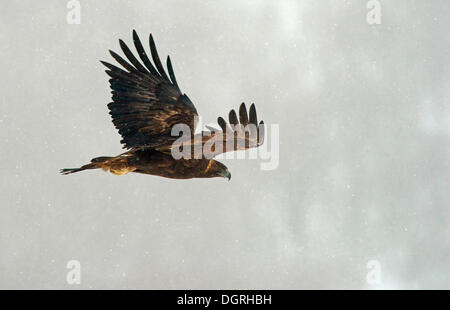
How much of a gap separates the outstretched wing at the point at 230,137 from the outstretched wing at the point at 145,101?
597mm

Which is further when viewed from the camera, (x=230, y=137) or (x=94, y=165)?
(x=94, y=165)

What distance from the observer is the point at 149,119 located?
42.2 feet

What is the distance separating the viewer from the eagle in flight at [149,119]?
41.9 ft

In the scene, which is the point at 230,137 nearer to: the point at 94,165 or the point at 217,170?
the point at 217,170

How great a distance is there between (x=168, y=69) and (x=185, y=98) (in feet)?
2.53

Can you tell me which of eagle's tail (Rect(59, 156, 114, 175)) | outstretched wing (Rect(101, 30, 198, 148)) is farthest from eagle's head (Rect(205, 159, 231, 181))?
eagle's tail (Rect(59, 156, 114, 175))

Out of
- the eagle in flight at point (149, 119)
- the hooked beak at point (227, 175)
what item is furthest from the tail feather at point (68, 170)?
the hooked beak at point (227, 175)

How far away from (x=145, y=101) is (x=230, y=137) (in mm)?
2302

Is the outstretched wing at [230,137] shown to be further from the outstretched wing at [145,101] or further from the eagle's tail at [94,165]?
the eagle's tail at [94,165]

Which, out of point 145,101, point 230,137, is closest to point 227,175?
point 230,137

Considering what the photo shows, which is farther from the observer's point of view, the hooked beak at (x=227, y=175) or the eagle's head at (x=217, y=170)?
the hooked beak at (x=227, y=175)

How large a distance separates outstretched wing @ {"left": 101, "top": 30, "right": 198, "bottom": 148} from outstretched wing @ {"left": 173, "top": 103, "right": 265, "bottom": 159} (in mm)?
597

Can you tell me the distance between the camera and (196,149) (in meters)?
12.7

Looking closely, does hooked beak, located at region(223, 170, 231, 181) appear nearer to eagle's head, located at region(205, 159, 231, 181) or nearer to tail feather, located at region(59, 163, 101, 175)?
eagle's head, located at region(205, 159, 231, 181)
